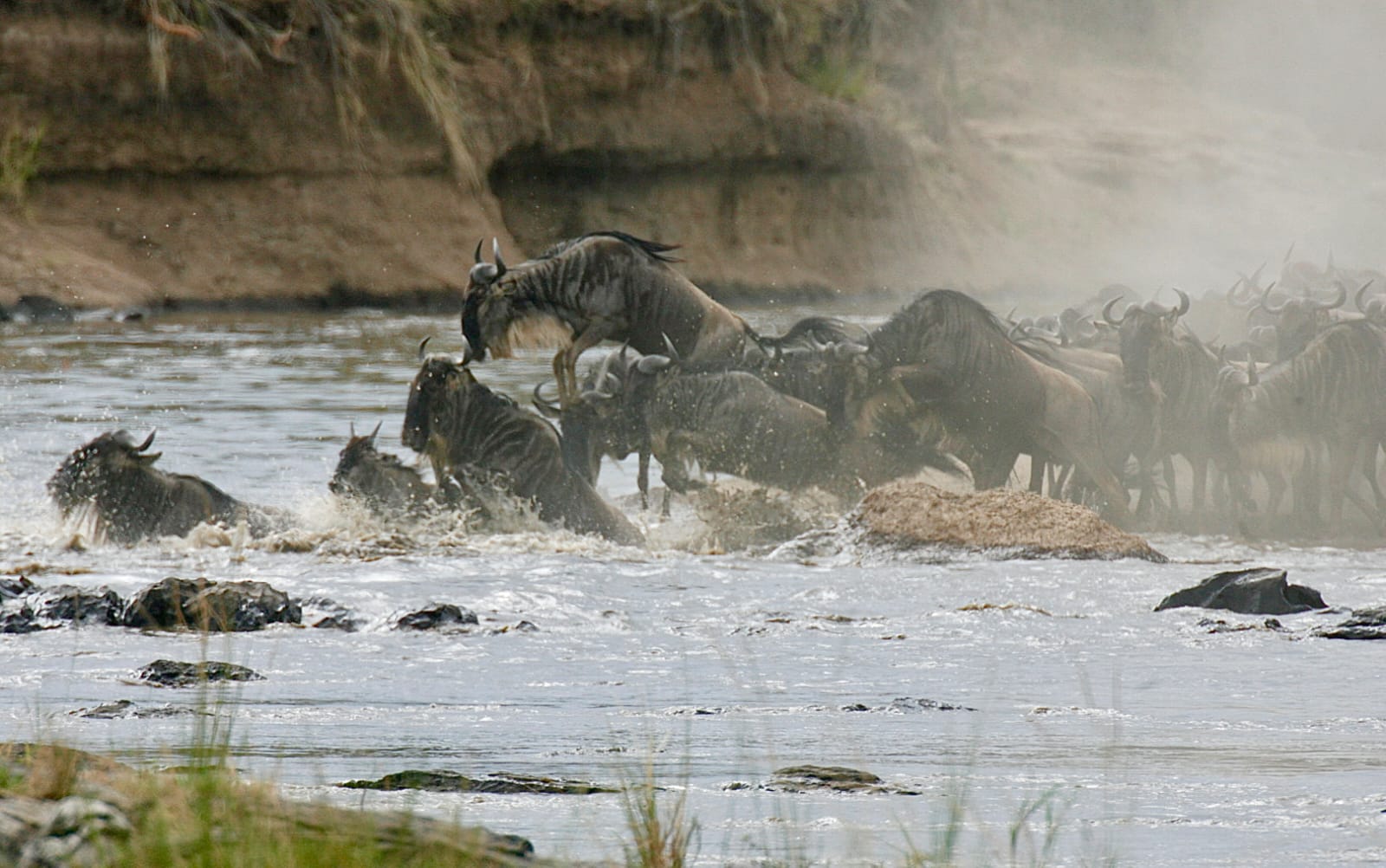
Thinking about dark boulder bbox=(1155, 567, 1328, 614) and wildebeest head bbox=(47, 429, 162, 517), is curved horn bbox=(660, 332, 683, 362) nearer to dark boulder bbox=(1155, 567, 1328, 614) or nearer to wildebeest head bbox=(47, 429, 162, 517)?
wildebeest head bbox=(47, 429, 162, 517)

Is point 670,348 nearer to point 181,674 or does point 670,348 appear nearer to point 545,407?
point 545,407

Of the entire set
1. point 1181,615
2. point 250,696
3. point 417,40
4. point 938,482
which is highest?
point 417,40

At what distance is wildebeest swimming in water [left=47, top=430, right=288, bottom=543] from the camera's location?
420 inches

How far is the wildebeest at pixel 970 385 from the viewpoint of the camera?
11.9 m

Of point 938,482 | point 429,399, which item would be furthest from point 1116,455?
point 429,399

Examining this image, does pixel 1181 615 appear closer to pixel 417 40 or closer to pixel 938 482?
pixel 938 482

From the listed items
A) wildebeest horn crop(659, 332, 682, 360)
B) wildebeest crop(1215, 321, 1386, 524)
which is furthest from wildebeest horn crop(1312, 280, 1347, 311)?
wildebeest horn crop(659, 332, 682, 360)

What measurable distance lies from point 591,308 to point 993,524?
2779 mm

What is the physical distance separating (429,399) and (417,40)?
64.0 feet

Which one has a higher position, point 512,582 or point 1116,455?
point 1116,455

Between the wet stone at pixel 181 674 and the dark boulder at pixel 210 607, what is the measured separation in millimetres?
1070

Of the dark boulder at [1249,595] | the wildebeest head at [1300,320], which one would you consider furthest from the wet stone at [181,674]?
the wildebeest head at [1300,320]

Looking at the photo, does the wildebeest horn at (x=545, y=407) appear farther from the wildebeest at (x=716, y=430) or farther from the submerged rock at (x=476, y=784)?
the submerged rock at (x=476, y=784)

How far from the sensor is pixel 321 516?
36.4 ft
